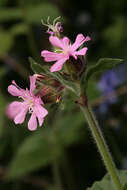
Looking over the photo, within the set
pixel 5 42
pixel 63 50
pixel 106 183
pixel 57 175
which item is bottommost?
pixel 106 183

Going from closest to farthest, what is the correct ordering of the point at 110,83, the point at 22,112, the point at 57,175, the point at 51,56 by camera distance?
the point at 51,56, the point at 22,112, the point at 57,175, the point at 110,83

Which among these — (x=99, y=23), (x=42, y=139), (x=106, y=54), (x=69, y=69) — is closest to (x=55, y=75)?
(x=69, y=69)

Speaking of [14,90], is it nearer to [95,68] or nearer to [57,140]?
[95,68]

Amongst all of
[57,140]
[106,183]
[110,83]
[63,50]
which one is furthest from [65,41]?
[110,83]

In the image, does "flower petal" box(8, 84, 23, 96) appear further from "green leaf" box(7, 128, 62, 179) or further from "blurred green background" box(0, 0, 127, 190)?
"green leaf" box(7, 128, 62, 179)

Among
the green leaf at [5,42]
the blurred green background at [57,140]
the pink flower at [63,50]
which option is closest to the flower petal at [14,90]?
the pink flower at [63,50]

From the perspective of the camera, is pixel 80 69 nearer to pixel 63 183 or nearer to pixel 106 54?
pixel 63 183
